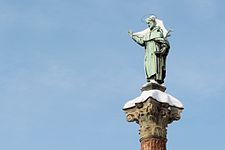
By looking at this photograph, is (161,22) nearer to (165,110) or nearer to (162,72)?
(162,72)

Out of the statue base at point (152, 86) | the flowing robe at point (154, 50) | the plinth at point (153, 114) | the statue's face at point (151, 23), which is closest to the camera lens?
the plinth at point (153, 114)

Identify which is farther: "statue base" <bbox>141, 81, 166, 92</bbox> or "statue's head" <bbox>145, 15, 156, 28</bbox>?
"statue's head" <bbox>145, 15, 156, 28</bbox>

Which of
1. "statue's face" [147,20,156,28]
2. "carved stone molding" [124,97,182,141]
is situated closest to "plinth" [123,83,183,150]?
"carved stone molding" [124,97,182,141]

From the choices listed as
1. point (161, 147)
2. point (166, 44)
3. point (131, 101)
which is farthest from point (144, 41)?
point (161, 147)

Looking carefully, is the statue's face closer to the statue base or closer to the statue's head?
the statue's head

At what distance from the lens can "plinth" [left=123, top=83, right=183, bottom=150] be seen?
2447 cm

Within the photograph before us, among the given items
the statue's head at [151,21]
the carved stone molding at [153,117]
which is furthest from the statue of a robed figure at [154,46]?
the carved stone molding at [153,117]

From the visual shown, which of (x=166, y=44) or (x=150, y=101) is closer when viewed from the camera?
(x=150, y=101)

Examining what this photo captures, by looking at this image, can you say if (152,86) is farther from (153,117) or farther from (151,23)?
(151,23)

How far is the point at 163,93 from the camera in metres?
25.2

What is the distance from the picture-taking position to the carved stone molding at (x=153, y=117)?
24516mm

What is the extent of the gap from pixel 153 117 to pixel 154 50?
2.78m

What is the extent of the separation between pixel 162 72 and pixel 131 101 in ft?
5.21

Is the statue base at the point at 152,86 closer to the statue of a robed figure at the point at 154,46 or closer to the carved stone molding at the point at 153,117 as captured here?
the statue of a robed figure at the point at 154,46
